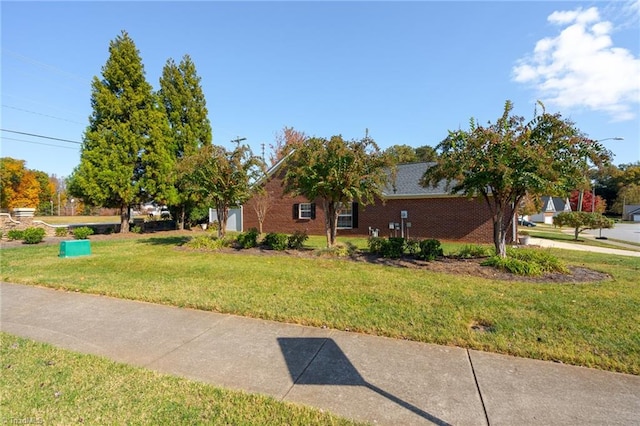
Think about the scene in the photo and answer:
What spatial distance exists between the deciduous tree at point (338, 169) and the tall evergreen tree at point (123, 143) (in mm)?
9879

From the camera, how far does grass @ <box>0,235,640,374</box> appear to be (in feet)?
12.6

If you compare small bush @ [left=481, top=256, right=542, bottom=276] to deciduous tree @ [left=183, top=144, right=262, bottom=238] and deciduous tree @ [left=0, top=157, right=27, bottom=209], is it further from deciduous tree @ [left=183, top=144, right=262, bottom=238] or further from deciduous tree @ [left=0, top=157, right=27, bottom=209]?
deciduous tree @ [left=0, top=157, right=27, bottom=209]

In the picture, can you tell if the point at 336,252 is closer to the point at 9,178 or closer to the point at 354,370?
the point at 354,370

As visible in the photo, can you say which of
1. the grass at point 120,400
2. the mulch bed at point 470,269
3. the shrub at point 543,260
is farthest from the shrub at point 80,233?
the shrub at point 543,260

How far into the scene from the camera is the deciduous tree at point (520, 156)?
694 cm

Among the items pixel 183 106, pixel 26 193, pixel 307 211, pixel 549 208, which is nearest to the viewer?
pixel 307 211

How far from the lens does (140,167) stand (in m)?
18.4

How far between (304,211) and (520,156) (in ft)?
45.0

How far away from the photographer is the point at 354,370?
3219 millimetres

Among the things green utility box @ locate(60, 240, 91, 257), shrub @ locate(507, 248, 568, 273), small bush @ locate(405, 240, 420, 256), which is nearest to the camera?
shrub @ locate(507, 248, 568, 273)

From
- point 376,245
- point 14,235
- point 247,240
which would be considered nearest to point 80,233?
point 14,235

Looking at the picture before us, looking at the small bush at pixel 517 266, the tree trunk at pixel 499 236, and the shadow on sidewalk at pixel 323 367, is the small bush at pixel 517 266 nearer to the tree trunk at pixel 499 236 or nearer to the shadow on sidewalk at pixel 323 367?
the tree trunk at pixel 499 236

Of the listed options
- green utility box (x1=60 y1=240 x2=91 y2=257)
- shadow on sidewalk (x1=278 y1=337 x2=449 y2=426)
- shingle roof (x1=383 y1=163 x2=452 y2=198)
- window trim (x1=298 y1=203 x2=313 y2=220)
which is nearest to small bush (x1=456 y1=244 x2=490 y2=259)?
shadow on sidewalk (x1=278 y1=337 x2=449 y2=426)

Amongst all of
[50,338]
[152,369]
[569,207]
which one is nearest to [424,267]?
[152,369]
